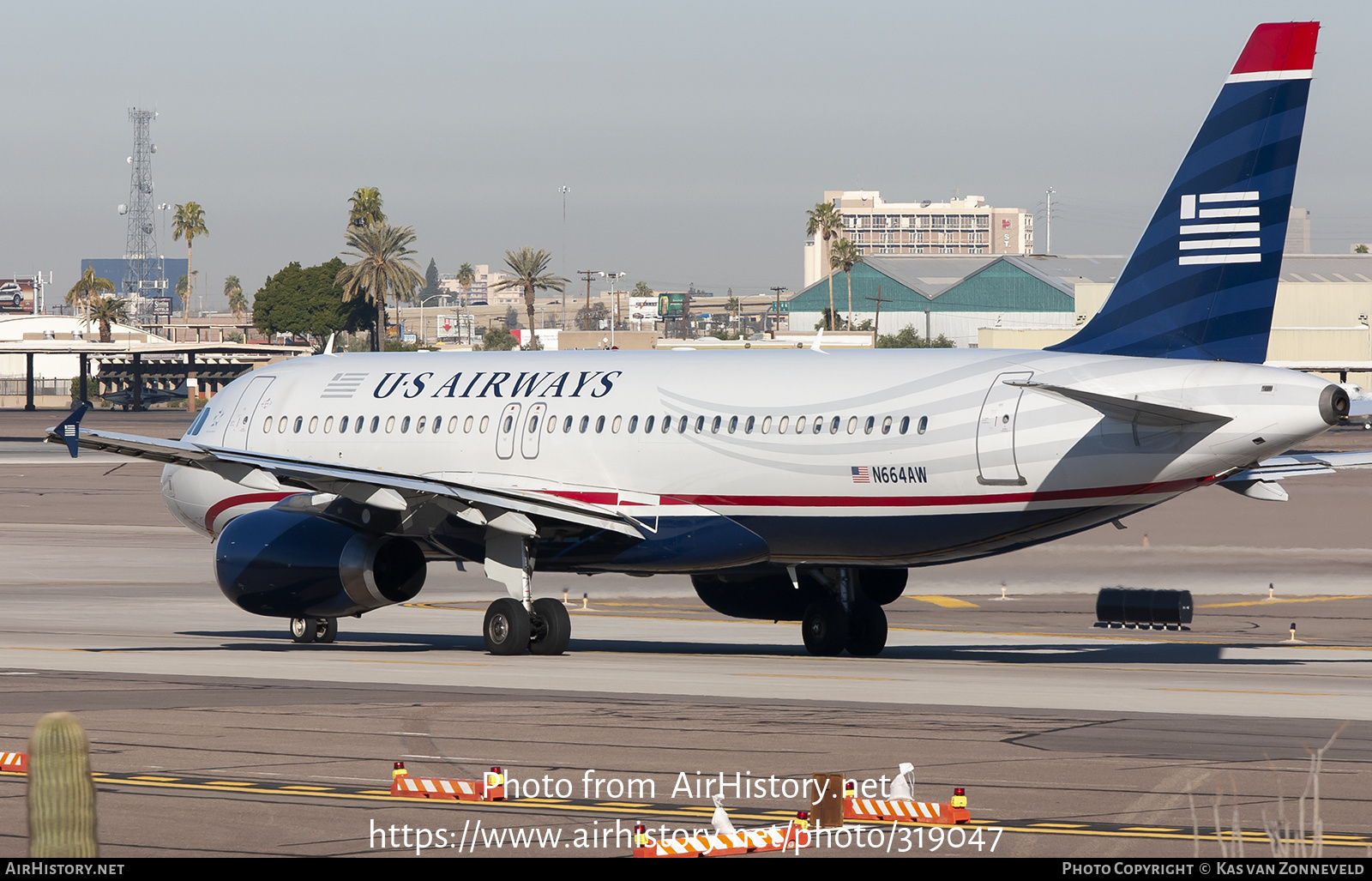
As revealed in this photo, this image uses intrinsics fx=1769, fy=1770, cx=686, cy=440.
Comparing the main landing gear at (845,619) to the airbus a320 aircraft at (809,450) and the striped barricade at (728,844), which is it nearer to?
the airbus a320 aircraft at (809,450)

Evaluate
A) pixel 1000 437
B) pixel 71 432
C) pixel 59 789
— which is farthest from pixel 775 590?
pixel 59 789

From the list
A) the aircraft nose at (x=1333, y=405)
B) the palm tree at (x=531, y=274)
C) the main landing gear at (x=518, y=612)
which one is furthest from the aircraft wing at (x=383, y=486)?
the palm tree at (x=531, y=274)

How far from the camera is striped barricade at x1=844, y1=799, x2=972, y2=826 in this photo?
11914 mm

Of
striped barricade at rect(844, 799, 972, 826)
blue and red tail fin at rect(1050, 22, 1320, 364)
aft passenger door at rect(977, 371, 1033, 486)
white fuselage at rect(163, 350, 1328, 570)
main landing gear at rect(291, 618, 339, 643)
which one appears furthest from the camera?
main landing gear at rect(291, 618, 339, 643)

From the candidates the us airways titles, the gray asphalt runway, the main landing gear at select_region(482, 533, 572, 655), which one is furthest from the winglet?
the us airways titles

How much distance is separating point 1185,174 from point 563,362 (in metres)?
10.2

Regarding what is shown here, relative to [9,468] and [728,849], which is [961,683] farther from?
[9,468]

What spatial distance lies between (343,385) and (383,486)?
20.6 feet

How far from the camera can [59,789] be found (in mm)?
7352

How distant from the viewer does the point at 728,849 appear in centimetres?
1067

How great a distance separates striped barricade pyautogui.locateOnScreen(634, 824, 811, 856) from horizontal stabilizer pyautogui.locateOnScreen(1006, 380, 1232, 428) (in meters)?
11.3

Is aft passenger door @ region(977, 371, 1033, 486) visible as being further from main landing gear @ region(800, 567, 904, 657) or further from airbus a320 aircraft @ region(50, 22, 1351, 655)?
main landing gear @ region(800, 567, 904, 657)

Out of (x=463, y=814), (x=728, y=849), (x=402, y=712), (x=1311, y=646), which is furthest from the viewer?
(x=1311, y=646)

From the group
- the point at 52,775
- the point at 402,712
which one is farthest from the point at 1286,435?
the point at 52,775
